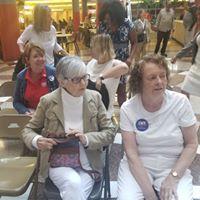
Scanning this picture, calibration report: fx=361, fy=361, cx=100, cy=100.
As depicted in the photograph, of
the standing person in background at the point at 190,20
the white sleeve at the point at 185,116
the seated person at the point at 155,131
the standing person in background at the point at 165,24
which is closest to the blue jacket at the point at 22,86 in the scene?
the seated person at the point at 155,131

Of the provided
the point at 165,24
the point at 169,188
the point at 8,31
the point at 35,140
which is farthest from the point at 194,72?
the point at 8,31

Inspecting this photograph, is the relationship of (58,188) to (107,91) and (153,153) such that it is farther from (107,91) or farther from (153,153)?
(107,91)

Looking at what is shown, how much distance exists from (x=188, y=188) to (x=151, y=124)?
1.33 ft

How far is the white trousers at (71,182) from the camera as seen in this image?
2039 millimetres

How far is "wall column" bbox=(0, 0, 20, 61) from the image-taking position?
10818 mm

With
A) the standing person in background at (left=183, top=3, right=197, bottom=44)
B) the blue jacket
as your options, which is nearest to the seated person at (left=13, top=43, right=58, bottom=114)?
the blue jacket

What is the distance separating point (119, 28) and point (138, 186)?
2499mm

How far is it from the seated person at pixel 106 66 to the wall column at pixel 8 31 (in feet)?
26.2

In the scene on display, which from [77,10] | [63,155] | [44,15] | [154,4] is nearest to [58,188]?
[63,155]

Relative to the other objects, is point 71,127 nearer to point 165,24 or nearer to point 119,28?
point 119,28

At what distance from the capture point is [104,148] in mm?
2289

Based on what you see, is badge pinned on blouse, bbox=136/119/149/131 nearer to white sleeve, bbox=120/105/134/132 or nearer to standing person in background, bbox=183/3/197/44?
white sleeve, bbox=120/105/134/132

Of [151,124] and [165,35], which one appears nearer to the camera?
[151,124]

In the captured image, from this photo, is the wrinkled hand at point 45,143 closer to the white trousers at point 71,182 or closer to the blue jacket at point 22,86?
the white trousers at point 71,182
